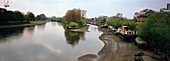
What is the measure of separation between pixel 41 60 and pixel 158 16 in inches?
1000

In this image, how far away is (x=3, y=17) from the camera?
7394cm

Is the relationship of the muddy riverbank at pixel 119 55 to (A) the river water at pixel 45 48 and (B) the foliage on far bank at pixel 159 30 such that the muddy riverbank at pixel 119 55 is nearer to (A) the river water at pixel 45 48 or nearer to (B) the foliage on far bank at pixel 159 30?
(A) the river water at pixel 45 48

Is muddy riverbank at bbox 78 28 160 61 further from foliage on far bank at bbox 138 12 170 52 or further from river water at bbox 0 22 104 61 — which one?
foliage on far bank at bbox 138 12 170 52

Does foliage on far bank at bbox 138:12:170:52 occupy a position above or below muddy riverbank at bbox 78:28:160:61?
above

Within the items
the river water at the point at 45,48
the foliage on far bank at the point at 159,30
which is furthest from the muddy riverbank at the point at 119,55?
the foliage on far bank at the point at 159,30

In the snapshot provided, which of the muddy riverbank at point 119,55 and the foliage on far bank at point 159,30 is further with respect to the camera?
the muddy riverbank at point 119,55

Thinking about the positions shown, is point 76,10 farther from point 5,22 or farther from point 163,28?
point 163,28

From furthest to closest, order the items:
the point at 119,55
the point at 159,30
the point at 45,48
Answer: the point at 45,48, the point at 119,55, the point at 159,30

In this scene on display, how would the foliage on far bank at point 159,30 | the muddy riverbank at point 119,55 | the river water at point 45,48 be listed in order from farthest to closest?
the river water at point 45,48 → the muddy riverbank at point 119,55 → the foliage on far bank at point 159,30

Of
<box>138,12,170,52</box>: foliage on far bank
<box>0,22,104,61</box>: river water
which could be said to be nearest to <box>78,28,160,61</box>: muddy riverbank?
<box>0,22,104,61</box>: river water

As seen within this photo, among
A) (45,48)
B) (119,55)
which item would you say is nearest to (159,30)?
(119,55)

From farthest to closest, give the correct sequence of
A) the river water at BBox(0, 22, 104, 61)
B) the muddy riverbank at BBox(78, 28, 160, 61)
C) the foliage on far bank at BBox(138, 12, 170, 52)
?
the river water at BBox(0, 22, 104, 61) → the muddy riverbank at BBox(78, 28, 160, 61) → the foliage on far bank at BBox(138, 12, 170, 52)

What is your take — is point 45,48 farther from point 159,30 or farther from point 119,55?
point 159,30

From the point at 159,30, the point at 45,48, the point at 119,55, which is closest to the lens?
the point at 159,30
